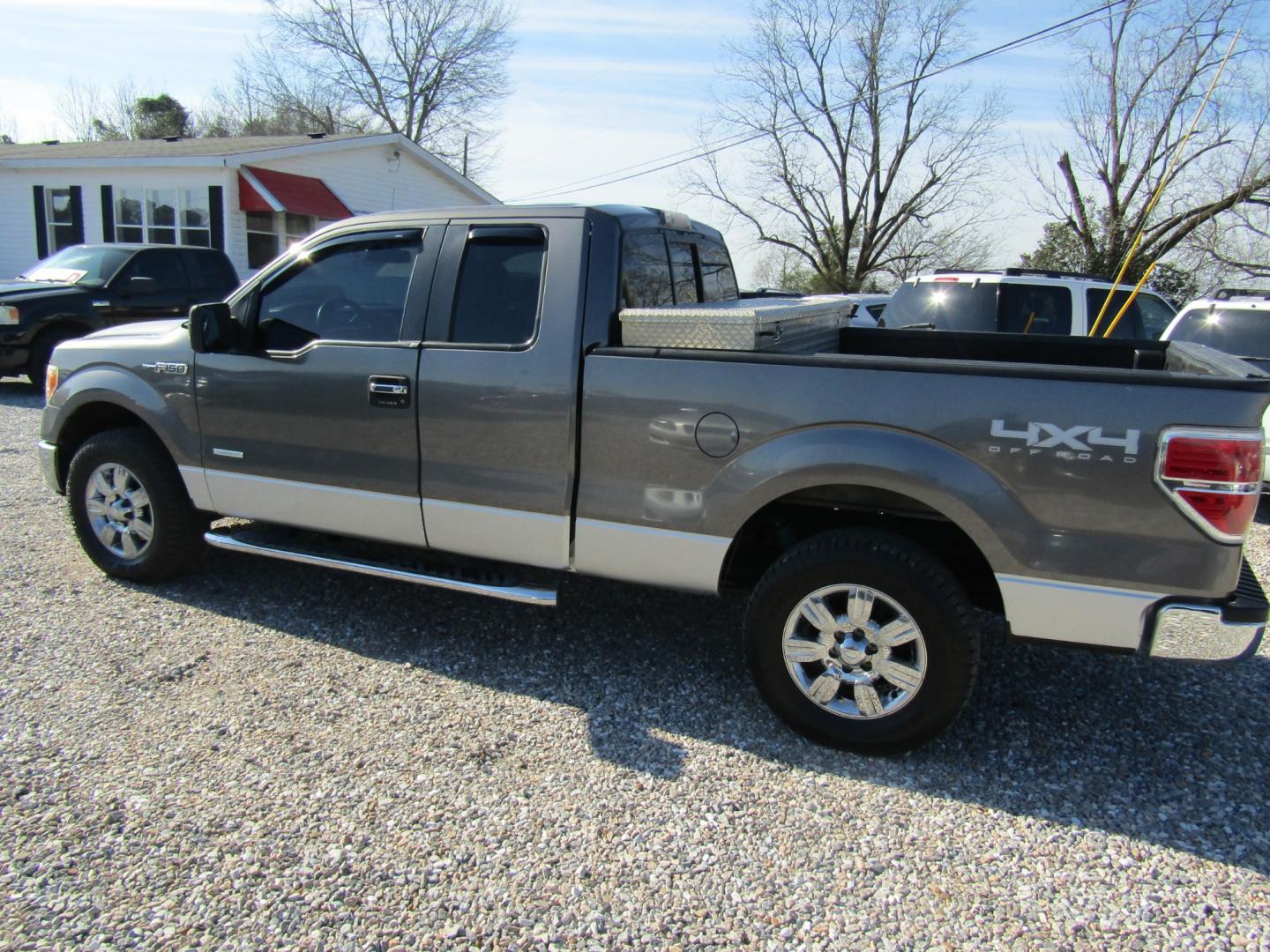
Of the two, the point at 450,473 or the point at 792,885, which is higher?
the point at 450,473

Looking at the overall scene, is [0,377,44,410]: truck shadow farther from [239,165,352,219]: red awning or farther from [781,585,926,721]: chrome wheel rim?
[781,585,926,721]: chrome wheel rim

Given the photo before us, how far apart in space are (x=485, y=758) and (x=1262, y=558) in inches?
205

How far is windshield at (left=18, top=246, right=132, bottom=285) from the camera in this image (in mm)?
12031

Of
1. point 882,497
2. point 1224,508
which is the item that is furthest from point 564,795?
point 1224,508

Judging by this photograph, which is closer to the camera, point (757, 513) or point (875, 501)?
point (875, 501)

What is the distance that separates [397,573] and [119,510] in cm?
189

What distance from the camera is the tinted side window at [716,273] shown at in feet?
15.8

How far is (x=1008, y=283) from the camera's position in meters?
8.74

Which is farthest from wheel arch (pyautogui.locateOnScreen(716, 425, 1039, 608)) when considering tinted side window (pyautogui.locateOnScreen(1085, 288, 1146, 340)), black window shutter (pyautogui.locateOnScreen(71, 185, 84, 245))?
black window shutter (pyautogui.locateOnScreen(71, 185, 84, 245))

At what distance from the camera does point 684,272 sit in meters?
4.48

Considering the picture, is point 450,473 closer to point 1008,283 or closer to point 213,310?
point 213,310

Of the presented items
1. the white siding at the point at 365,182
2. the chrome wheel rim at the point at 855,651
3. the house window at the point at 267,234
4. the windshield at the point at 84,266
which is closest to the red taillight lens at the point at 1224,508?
the chrome wheel rim at the point at 855,651

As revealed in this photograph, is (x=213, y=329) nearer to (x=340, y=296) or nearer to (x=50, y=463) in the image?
(x=340, y=296)

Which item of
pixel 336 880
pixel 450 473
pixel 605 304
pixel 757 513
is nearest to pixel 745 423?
pixel 757 513
